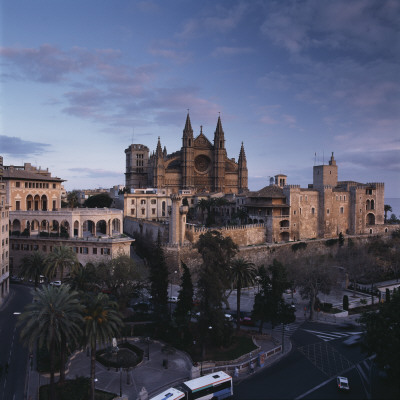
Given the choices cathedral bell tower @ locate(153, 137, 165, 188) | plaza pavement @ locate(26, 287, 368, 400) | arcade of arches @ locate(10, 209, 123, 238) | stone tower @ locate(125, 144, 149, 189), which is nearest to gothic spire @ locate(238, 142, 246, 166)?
cathedral bell tower @ locate(153, 137, 165, 188)

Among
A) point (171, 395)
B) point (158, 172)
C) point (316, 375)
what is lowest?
point (316, 375)

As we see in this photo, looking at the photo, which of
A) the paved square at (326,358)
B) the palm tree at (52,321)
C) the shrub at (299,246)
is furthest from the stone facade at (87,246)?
the shrub at (299,246)

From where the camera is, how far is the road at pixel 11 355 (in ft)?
80.4

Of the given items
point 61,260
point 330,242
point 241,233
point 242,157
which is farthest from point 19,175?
point 242,157

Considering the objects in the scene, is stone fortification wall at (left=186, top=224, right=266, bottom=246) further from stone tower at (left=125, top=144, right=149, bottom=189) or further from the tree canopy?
stone tower at (left=125, top=144, right=149, bottom=189)

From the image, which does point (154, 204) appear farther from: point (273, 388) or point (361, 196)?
point (273, 388)

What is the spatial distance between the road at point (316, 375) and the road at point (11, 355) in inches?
592

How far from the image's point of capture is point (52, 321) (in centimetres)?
2209

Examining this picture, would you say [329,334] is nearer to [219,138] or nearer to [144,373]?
[144,373]

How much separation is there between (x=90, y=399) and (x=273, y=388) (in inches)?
491

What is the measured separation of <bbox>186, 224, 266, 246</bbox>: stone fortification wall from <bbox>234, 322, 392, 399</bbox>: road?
25.3 m

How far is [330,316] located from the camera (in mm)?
40469

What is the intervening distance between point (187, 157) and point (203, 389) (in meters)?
80.9

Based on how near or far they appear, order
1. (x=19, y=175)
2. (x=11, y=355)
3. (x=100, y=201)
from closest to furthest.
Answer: (x=11, y=355) < (x=19, y=175) < (x=100, y=201)
